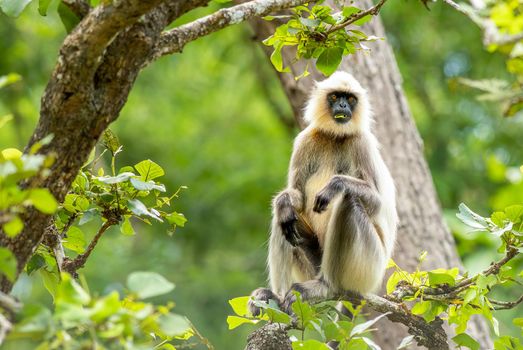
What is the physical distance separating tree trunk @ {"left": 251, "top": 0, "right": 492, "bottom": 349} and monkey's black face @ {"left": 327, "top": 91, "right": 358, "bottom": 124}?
444mm

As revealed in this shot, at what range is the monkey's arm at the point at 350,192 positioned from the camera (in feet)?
17.9

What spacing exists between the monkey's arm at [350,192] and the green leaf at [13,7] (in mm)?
2834

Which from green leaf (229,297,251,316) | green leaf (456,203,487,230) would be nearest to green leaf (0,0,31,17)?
green leaf (229,297,251,316)

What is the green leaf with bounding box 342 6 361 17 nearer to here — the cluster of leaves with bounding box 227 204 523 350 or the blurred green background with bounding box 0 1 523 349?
the cluster of leaves with bounding box 227 204 523 350

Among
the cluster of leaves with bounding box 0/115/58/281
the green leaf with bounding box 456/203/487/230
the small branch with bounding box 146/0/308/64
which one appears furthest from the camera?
the green leaf with bounding box 456/203/487/230

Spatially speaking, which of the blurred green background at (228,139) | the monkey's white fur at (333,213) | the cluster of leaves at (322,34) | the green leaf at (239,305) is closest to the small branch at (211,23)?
the cluster of leaves at (322,34)

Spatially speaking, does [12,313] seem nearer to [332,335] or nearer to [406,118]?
[332,335]

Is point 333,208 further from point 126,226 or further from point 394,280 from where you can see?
point 126,226

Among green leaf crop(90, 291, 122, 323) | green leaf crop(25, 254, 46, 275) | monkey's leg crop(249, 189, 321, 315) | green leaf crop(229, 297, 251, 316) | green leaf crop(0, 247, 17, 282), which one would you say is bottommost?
monkey's leg crop(249, 189, 321, 315)

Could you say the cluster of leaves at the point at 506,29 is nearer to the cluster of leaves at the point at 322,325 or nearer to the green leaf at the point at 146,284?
the cluster of leaves at the point at 322,325

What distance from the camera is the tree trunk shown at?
22.1ft

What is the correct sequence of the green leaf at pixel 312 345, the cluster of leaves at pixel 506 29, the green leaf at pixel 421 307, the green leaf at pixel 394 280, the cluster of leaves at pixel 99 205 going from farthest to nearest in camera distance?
the green leaf at pixel 394 280 → the green leaf at pixel 421 307 → the cluster of leaves at pixel 99 205 → the green leaf at pixel 312 345 → the cluster of leaves at pixel 506 29

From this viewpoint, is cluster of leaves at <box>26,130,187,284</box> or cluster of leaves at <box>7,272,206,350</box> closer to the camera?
cluster of leaves at <box>7,272,206,350</box>

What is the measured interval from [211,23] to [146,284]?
154cm
